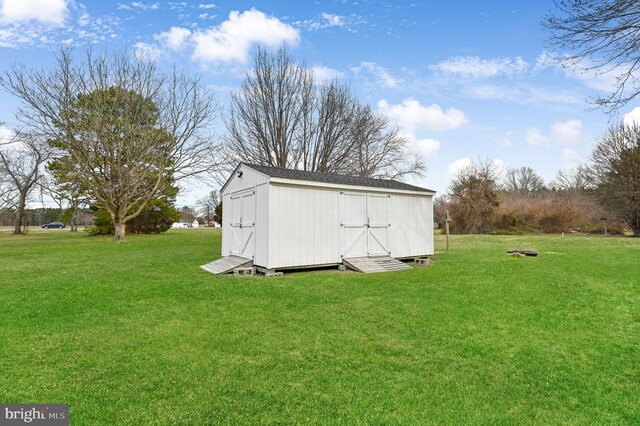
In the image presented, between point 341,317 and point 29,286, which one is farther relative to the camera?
point 29,286

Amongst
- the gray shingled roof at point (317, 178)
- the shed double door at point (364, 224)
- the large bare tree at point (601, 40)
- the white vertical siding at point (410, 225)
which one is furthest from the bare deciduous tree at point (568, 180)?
the large bare tree at point (601, 40)

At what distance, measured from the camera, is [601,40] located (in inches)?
235

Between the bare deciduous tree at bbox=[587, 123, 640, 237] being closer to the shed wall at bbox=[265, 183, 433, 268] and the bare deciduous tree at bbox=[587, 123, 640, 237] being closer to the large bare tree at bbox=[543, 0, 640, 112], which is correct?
the shed wall at bbox=[265, 183, 433, 268]

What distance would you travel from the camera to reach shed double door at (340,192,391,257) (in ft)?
32.8

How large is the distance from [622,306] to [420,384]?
4.92m

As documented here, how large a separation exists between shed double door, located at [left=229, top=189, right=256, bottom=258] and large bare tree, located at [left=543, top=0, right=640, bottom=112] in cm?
760

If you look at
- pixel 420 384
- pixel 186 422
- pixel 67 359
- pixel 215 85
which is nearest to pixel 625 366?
pixel 420 384

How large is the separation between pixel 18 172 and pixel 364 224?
2956 cm

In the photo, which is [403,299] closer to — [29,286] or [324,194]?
[324,194]

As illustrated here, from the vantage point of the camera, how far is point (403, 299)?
6211 mm

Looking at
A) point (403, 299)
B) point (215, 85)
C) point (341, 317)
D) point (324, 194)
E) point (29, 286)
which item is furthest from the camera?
point (215, 85)

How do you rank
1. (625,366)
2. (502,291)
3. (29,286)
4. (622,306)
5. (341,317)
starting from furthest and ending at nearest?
(29,286) → (502,291) → (622,306) → (341,317) → (625,366)

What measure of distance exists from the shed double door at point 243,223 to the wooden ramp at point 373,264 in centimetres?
278

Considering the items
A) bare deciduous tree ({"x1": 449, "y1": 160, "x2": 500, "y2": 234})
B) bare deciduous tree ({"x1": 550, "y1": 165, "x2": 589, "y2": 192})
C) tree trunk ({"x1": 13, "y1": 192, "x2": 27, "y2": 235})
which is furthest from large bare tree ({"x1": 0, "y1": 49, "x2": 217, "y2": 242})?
bare deciduous tree ({"x1": 550, "y1": 165, "x2": 589, "y2": 192})
